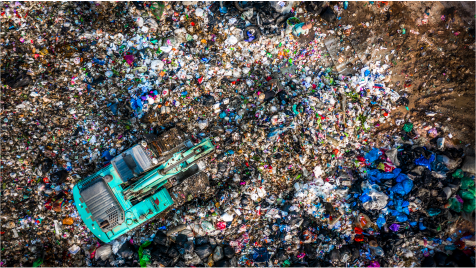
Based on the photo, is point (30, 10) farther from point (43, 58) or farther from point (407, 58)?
point (407, 58)

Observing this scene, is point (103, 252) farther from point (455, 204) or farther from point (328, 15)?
point (455, 204)

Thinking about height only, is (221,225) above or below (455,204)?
above

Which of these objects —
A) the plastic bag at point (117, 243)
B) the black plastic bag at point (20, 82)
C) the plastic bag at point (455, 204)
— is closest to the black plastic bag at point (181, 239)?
the plastic bag at point (117, 243)

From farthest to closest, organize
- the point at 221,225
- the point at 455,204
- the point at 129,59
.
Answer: the point at 129,59, the point at 455,204, the point at 221,225

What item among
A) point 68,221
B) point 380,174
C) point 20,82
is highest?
point 20,82

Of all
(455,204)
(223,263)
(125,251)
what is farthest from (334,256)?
(125,251)

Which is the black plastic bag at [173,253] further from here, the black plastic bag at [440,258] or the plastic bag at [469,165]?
the plastic bag at [469,165]

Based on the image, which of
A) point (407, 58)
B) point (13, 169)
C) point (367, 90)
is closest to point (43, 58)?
point (13, 169)

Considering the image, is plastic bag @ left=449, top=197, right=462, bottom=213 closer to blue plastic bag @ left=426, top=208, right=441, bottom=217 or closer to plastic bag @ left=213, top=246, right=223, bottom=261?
blue plastic bag @ left=426, top=208, right=441, bottom=217
